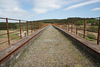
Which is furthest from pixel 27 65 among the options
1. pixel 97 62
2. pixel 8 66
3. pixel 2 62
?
pixel 97 62

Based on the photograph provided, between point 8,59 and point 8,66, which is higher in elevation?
point 8,59

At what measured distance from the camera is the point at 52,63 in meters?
2.24

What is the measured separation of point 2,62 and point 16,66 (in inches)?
17.4

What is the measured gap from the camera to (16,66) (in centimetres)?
212

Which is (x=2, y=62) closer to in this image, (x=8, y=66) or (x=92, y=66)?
(x=8, y=66)

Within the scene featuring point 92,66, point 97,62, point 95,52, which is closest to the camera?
point 92,66

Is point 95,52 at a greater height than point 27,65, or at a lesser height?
greater

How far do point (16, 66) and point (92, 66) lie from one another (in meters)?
2.13

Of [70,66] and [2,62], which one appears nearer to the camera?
[2,62]

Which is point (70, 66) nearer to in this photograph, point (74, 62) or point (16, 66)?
point (74, 62)

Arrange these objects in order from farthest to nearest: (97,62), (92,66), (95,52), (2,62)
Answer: (95,52) → (97,62) → (92,66) → (2,62)

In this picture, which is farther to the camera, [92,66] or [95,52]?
[95,52]

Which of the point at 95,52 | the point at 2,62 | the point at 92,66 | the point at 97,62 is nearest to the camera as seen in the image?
the point at 2,62

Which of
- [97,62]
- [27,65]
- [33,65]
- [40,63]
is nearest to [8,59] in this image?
[27,65]
